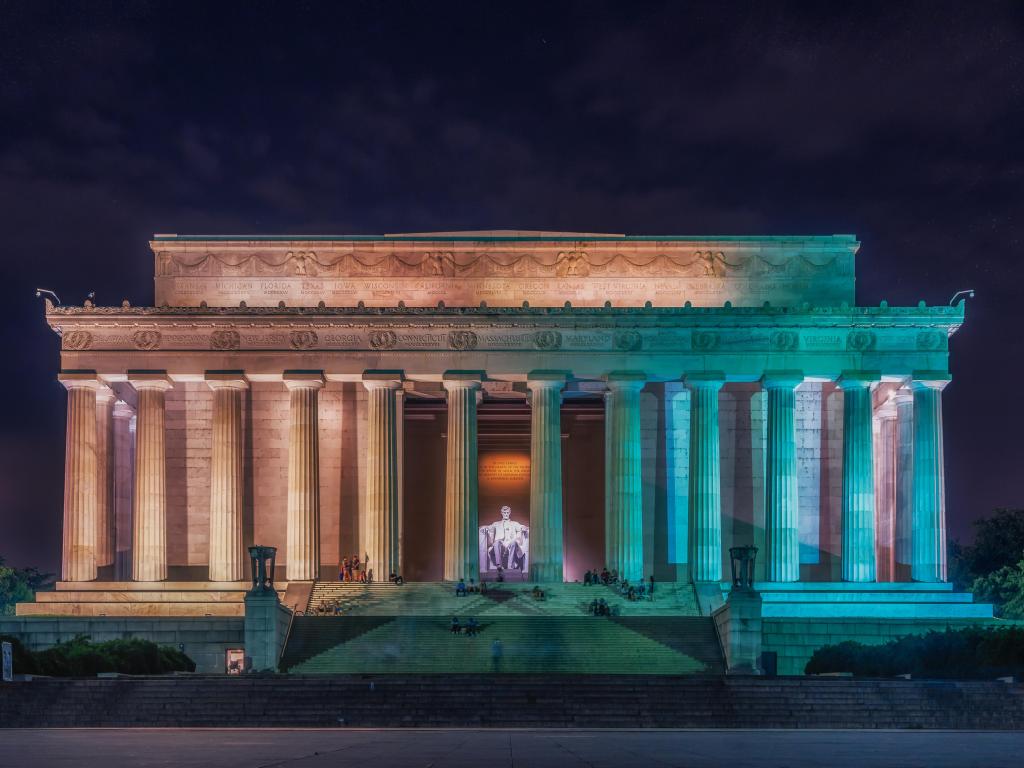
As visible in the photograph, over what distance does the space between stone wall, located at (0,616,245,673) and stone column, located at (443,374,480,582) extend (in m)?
13.1

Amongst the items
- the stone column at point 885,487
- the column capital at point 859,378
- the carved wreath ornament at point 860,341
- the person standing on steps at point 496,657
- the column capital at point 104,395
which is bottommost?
the person standing on steps at point 496,657

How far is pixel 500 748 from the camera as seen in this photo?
107 feet

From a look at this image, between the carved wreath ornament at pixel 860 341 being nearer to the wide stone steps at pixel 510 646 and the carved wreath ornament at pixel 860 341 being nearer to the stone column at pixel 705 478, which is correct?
the stone column at pixel 705 478

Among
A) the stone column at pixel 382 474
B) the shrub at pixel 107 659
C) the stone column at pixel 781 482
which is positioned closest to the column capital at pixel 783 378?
the stone column at pixel 781 482

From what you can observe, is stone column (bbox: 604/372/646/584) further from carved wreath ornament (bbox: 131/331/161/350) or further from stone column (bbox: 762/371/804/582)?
carved wreath ornament (bbox: 131/331/161/350)

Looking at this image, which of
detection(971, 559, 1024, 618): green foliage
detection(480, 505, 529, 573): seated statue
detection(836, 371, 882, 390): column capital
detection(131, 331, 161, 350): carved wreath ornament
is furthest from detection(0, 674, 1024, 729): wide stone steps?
detection(480, 505, 529, 573): seated statue

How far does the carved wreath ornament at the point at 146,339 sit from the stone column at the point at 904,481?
132 feet

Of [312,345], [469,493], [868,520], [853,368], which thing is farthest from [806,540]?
[312,345]

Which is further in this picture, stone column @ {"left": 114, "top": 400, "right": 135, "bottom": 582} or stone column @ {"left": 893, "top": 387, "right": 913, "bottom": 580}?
Answer: stone column @ {"left": 114, "top": 400, "right": 135, "bottom": 582}

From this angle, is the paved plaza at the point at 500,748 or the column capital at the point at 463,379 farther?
the column capital at the point at 463,379

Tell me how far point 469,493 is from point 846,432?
66.6 ft

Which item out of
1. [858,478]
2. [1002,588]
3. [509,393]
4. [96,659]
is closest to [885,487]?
[858,478]

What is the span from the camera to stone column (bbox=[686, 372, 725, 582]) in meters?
70.7

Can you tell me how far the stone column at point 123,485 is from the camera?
75875mm
